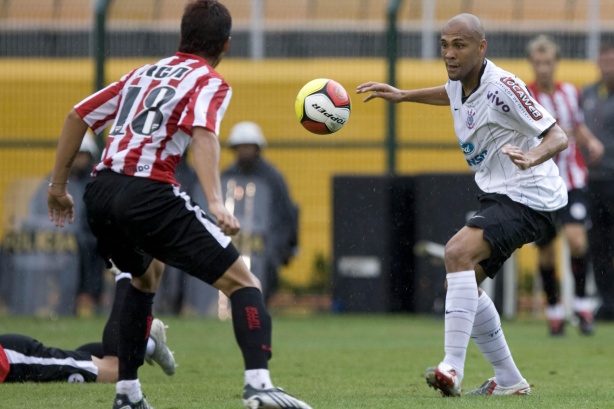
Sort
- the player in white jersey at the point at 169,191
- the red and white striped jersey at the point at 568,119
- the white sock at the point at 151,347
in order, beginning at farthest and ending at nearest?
the red and white striped jersey at the point at 568,119
the white sock at the point at 151,347
the player in white jersey at the point at 169,191

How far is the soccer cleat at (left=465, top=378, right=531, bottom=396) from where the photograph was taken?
22.3 feet

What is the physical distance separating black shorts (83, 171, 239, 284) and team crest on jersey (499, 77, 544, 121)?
1.94m

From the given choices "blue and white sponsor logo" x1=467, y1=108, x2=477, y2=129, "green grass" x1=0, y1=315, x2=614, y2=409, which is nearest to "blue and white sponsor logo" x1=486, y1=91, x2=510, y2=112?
"blue and white sponsor logo" x1=467, y1=108, x2=477, y2=129

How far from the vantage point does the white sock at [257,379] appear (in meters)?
5.35

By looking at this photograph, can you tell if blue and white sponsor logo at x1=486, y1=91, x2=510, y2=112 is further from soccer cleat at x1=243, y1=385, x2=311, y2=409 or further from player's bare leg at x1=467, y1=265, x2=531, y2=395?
soccer cleat at x1=243, y1=385, x2=311, y2=409

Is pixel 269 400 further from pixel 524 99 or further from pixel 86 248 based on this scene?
pixel 86 248

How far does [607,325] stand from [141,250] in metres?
8.47

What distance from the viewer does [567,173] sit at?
1166cm

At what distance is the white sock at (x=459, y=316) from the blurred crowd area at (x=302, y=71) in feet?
25.9

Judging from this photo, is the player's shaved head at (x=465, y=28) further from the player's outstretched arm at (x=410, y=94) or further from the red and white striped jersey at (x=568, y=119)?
the red and white striped jersey at (x=568, y=119)

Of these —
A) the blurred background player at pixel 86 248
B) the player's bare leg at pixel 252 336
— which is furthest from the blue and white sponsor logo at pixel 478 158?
the blurred background player at pixel 86 248

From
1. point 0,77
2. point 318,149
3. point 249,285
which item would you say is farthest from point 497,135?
point 0,77

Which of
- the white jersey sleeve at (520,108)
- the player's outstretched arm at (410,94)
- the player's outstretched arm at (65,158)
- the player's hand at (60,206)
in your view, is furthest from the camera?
the player's outstretched arm at (410,94)

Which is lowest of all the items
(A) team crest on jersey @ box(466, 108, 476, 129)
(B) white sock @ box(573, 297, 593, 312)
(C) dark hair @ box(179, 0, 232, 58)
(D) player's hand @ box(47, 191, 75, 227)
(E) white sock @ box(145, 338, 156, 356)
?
(B) white sock @ box(573, 297, 593, 312)
